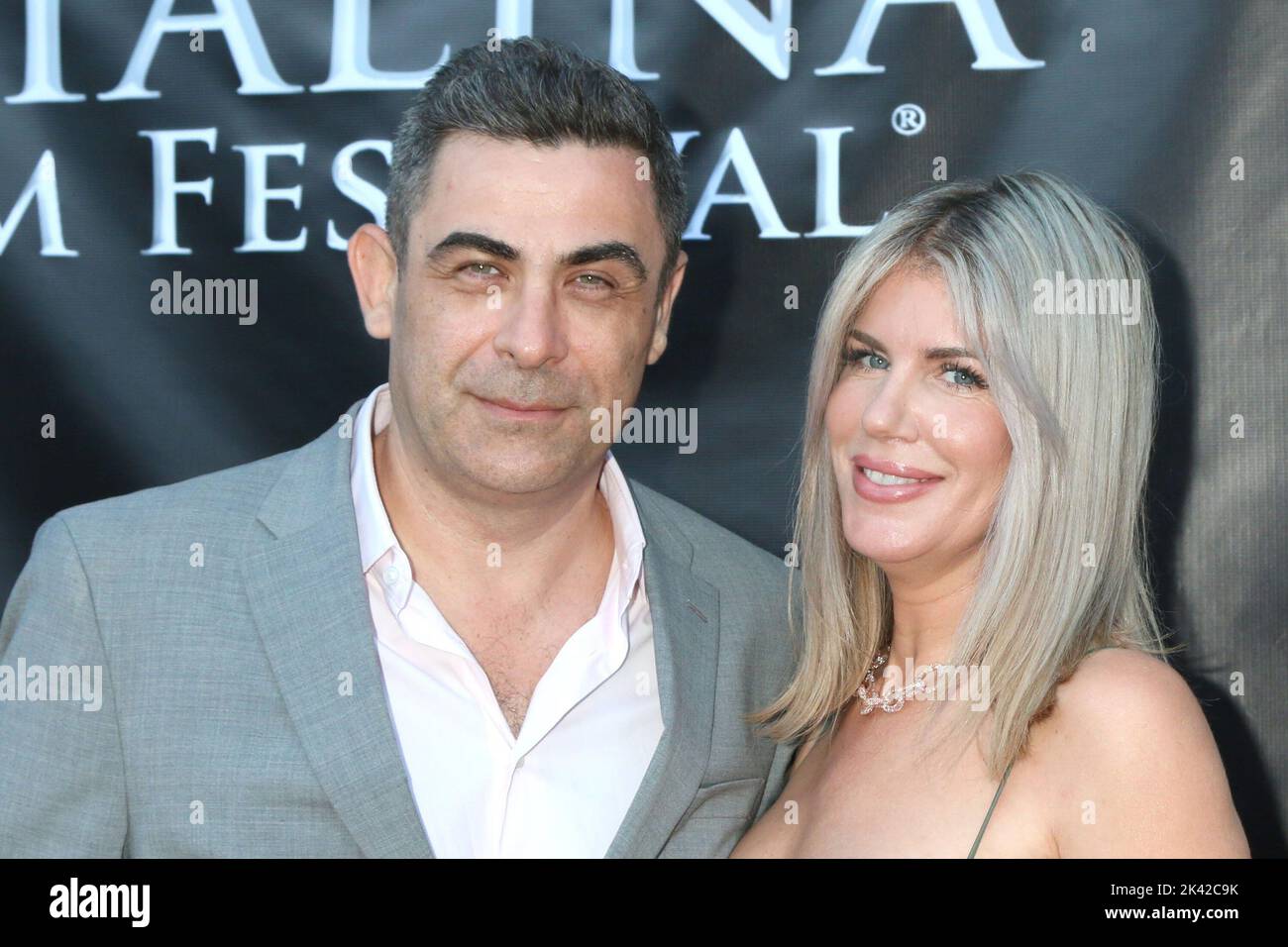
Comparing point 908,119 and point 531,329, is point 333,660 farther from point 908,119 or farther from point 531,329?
point 908,119

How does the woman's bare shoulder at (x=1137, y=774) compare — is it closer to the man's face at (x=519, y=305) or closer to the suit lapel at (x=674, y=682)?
the suit lapel at (x=674, y=682)

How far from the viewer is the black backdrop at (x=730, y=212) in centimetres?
286

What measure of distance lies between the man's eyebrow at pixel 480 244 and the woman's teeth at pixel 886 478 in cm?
69

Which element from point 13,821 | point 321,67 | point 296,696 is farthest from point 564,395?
point 321,67

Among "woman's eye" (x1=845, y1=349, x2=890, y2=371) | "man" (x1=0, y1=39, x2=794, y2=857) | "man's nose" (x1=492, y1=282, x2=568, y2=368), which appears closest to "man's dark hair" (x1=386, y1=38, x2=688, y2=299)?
"man" (x1=0, y1=39, x2=794, y2=857)

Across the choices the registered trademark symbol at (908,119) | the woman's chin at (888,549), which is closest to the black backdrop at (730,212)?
the registered trademark symbol at (908,119)

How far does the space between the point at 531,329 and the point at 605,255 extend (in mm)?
170

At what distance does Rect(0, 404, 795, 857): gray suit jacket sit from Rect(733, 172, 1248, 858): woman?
40cm

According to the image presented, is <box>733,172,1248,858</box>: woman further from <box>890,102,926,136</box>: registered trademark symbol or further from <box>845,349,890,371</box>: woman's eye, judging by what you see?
<box>890,102,926,136</box>: registered trademark symbol

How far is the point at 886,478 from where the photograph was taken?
2316 mm

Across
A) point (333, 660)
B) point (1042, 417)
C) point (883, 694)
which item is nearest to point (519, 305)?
point (333, 660)

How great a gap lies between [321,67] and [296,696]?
1.66 m

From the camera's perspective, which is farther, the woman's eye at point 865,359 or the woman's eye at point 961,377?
the woman's eye at point 865,359

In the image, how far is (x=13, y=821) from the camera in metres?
1.95
